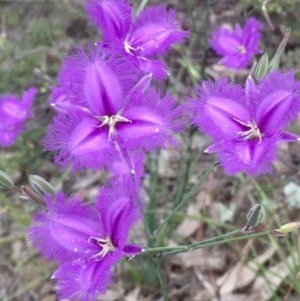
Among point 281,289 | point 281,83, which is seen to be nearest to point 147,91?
point 281,83

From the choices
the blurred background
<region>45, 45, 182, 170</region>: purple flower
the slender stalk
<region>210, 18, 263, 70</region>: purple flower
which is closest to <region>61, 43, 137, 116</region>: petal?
<region>45, 45, 182, 170</region>: purple flower

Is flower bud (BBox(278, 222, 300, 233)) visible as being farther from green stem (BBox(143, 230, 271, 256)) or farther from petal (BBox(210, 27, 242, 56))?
petal (BBox(210, 27, 242, 56))

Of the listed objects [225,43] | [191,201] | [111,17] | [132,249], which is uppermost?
[111,17]

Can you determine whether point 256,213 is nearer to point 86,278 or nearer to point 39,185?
point 86,278

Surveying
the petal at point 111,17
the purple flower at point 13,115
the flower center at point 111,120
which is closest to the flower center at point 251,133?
the flower center at point 111,120

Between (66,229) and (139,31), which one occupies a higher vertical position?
(139,31)

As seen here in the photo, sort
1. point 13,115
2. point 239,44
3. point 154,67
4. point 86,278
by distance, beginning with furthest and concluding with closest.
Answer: point 13,115, point 239,44, point 154,67, point 86,278

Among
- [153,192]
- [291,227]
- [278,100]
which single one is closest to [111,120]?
[278,100]

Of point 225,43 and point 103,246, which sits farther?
point 225,43
